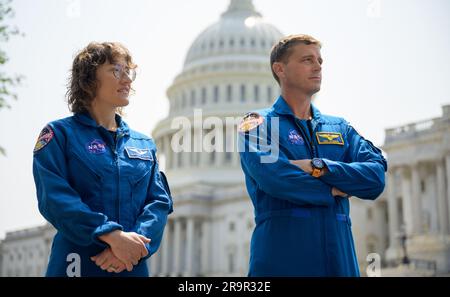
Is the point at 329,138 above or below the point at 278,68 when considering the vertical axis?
below

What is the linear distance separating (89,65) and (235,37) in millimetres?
109455

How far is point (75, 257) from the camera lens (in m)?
6.44

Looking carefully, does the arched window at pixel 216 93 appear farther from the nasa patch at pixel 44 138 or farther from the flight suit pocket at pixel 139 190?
the nasa patch at pixel 44 138

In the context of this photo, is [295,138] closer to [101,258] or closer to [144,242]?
[144,242]

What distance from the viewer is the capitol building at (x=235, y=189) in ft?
183

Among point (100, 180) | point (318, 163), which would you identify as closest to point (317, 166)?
point (318, 163)

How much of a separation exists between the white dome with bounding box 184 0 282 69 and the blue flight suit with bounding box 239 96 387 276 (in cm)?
10631

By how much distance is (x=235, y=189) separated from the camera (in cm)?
8925

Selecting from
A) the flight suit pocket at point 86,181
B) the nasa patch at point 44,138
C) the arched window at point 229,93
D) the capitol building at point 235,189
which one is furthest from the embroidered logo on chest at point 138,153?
the arched window at point 229,93

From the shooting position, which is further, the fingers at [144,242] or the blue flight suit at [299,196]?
the blue flight suit at [299,196]

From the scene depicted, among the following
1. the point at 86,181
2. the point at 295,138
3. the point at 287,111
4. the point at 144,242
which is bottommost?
the point at 144,242

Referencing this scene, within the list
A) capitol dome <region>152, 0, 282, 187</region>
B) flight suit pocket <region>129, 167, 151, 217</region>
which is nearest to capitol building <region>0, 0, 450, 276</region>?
capitol dome <region>152, 0, 282, 187</region>
